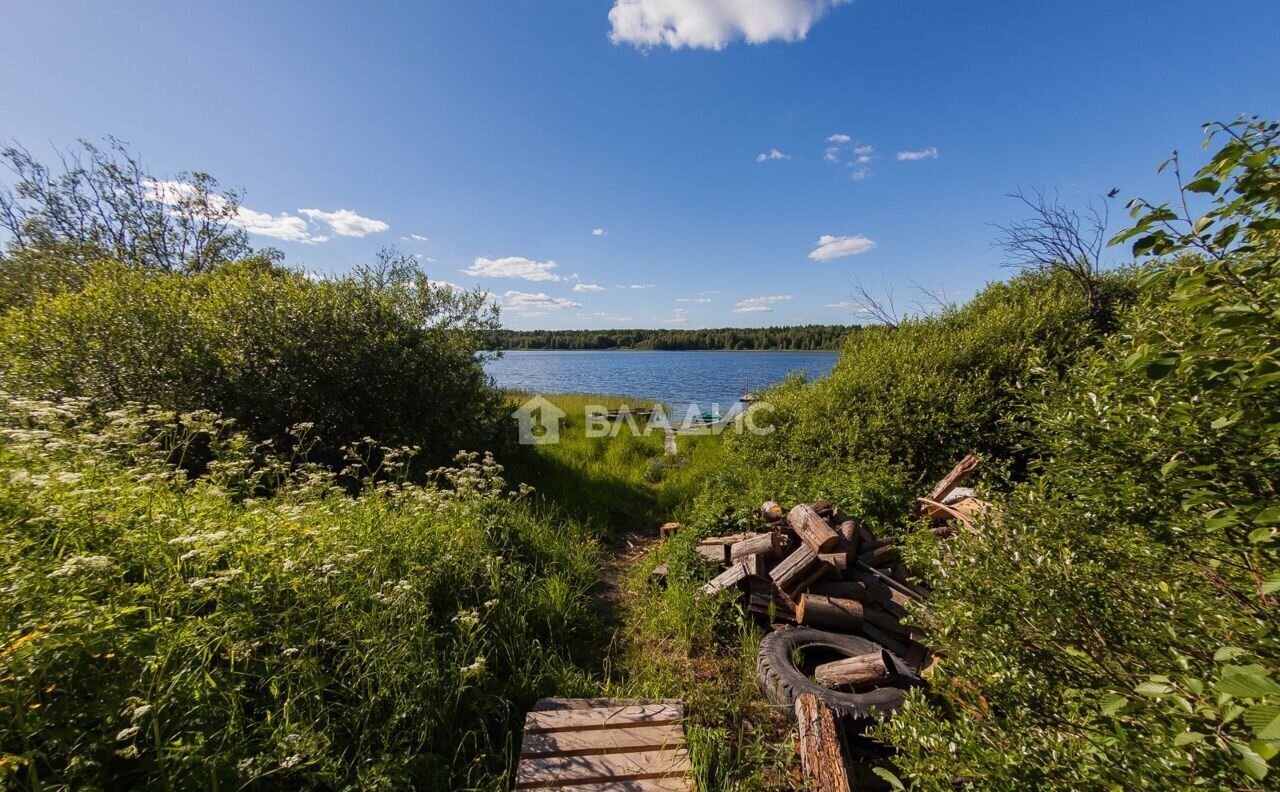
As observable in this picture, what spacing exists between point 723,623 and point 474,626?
193cm

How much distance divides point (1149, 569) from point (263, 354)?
768cm

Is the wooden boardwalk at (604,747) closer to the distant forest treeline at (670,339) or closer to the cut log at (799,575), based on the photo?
the cut log at (799,575)

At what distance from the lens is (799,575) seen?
348 centimetres

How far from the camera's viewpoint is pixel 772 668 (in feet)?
9.31

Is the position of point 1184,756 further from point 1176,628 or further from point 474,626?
point 474,626

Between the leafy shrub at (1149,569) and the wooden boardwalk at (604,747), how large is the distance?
117 centimetres

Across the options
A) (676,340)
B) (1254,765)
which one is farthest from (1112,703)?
(676,340)

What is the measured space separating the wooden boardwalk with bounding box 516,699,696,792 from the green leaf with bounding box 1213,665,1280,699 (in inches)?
82.8

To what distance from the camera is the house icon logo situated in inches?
339

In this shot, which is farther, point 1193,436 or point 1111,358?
point 1111,358

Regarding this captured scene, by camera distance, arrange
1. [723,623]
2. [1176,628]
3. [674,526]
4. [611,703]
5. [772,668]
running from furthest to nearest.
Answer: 1. [674,526]
2. [723,623]
3. [772,668]
4. [611,703]
5. [1176,628]

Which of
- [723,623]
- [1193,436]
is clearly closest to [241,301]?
[723,623]

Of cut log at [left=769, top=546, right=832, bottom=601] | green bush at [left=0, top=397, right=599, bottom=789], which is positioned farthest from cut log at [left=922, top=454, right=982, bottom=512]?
green bush at [left=0, top=397, right=599, bottom=789]

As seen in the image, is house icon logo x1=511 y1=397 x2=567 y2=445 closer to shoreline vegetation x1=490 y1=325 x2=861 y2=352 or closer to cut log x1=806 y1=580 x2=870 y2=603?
cut log x1=806 y1=580 x2=870 y2=603
